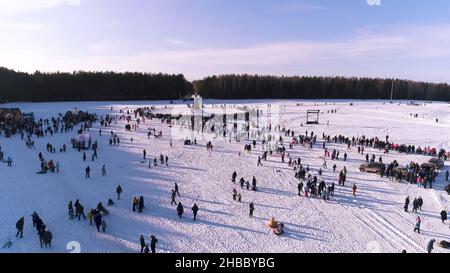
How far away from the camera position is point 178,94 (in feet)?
364

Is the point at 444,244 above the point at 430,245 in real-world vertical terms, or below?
below

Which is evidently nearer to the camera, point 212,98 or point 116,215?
point 116,215

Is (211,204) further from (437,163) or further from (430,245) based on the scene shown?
(437,163)

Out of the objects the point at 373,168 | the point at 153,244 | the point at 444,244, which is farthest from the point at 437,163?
the point at 153,244

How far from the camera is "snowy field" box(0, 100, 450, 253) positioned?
16656 millimetres

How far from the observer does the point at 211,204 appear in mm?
21328

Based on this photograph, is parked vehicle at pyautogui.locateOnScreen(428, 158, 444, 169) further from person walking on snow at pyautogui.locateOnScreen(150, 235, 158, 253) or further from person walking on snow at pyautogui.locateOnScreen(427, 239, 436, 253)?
person walking on snow at pyautogui.locateOnScreen(150, 235, 158, 253)

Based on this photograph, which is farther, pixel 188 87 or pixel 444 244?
pixel 188 87

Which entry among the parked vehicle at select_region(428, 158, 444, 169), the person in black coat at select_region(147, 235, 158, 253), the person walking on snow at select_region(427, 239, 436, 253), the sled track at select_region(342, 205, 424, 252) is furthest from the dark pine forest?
the person walking on snow at select_region(427, 239, 436, 253)
